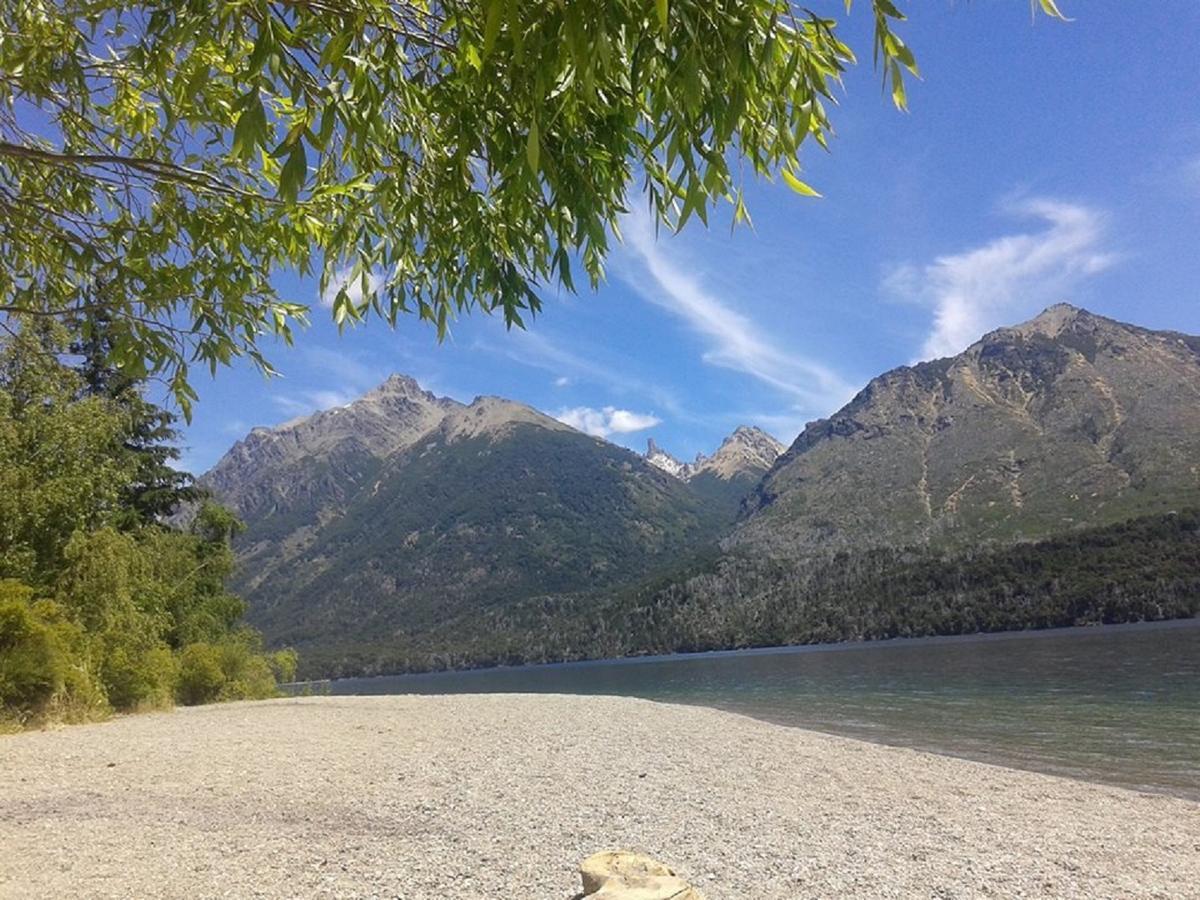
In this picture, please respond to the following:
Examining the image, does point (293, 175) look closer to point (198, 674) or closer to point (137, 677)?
point (137, 677)

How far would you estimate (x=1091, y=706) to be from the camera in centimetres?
3269

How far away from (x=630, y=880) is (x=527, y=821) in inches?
222

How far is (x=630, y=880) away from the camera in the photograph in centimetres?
451

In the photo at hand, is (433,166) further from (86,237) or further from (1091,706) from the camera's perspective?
(1091,706)

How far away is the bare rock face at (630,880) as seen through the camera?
4.25 metres

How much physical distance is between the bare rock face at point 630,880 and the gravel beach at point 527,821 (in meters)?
2.13

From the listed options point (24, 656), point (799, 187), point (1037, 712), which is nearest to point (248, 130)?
point (799, 187)

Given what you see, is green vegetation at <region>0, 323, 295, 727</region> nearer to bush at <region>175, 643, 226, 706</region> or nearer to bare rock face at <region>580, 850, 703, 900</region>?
bush at <region>175, 643, 226, 706</region>

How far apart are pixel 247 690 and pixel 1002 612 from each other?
17109 centimetres

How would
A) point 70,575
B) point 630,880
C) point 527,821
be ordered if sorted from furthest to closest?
point 70,575
point 527,821
point 630,880

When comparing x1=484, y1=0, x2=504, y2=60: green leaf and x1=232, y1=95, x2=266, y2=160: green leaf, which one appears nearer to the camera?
x1=484, y1=0, x2=504, y2=60: green leaf

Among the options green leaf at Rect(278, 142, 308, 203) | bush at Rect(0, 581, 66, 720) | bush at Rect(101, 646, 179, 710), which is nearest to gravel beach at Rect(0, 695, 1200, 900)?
bush at Rect(0, 581, 66, 720)

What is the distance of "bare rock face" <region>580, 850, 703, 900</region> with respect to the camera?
4250 millimetres

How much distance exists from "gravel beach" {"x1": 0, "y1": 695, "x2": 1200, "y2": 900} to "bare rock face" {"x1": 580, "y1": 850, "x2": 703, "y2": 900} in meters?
2.13
